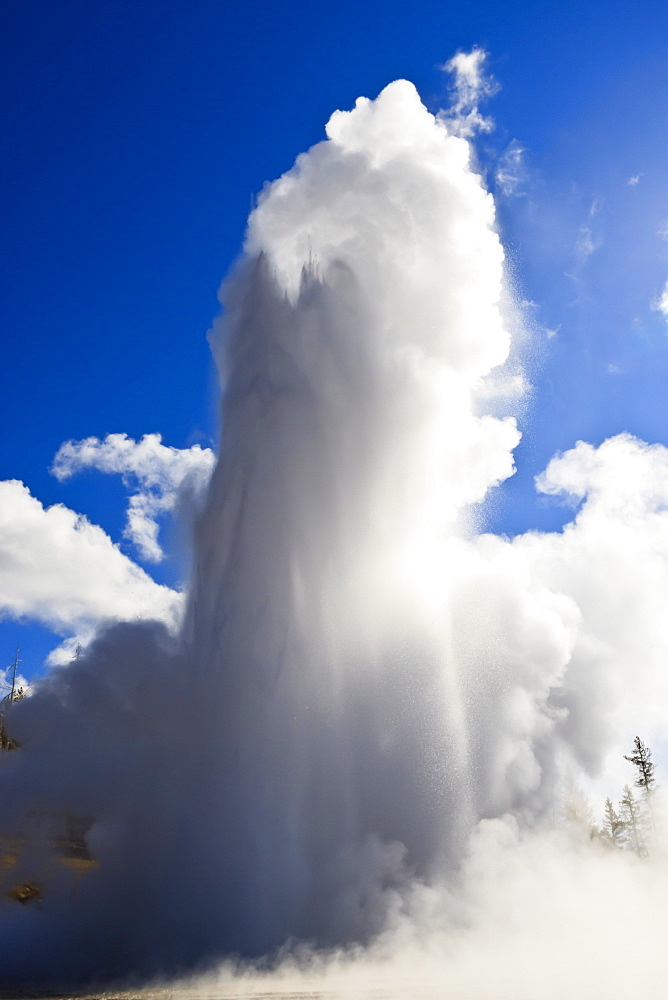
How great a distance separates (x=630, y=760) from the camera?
74.6 meters

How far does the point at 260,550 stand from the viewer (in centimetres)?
3047

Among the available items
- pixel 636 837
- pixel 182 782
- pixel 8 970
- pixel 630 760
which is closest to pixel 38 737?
pixel 182 782

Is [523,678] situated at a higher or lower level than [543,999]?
higher

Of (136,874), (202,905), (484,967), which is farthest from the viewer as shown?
(136,874)

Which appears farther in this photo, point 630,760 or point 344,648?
point 630,760

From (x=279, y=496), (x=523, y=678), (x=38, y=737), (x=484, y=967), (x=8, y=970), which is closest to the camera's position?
(x=484, y=967)

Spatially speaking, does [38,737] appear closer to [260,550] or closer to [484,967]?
[260,550]

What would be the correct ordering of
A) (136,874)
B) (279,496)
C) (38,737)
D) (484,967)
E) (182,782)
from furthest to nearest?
(279,496)
(38,737)
(182,782)
(136,874)
(484,967)

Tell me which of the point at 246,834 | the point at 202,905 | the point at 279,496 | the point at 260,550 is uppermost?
the point at 279,496

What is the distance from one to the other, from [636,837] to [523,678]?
42.2 m

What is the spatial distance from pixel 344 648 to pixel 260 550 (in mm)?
6527

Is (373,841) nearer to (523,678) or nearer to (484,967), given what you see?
(484,967)

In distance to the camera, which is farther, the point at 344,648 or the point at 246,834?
the point at 344,648

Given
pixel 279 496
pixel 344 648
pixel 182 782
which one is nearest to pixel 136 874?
pixel 182 782
